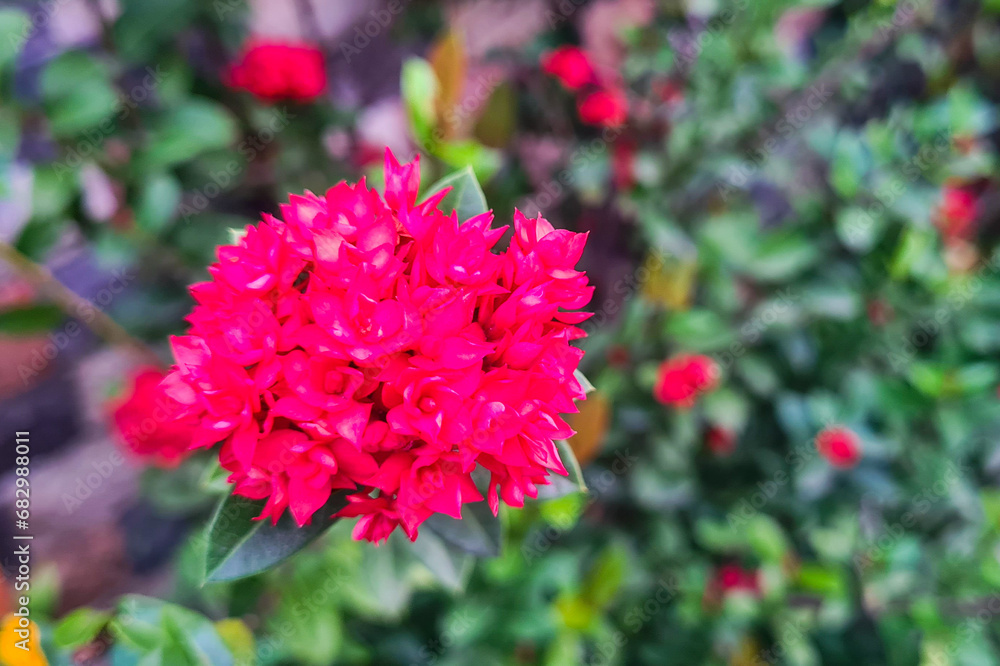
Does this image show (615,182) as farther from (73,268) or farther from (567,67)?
(73,268)

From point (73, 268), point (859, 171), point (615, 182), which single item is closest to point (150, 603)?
point (73, 268)

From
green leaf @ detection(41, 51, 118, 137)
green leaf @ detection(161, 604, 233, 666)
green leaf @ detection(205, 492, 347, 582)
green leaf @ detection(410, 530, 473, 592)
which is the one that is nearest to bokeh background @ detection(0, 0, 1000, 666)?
green leaf @ detection(41, 51, 118, 137)

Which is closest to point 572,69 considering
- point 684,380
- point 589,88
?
point 589,88

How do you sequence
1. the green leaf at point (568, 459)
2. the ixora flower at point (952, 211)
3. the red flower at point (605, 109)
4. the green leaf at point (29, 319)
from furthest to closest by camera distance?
the ixora flower at point (952, 211), the red flower at point (605, 109), the green leaf at point (29, 319), the green leaf at point (568, 459)

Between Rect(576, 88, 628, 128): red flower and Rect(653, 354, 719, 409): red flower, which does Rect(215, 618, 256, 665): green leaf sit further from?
Rect(576, 88, 628, 128): red flower

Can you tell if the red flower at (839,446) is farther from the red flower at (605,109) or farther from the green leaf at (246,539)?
the green leaf at (246,539)

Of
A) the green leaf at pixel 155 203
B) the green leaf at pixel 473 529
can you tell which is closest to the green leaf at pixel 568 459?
the green leaf at pixel 473 529
